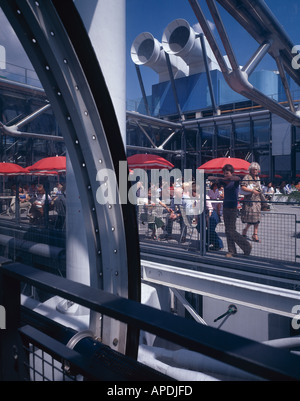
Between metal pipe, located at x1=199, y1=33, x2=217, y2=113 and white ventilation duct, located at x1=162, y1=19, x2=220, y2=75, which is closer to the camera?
white ventilation duct, located at x1=162, y1=19, x2=220, y2=75

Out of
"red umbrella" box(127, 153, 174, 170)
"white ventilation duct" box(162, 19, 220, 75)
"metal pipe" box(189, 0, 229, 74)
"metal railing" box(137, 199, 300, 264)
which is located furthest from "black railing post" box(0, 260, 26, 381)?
"white ventilation duct" box(162, 19, 220, 75)

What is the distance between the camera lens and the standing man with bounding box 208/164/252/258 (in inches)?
205

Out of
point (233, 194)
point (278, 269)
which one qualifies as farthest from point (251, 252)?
point (233, 194)

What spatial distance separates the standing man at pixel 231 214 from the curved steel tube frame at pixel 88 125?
11.0ft

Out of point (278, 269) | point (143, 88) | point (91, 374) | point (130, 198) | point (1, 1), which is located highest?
point (143, 88)

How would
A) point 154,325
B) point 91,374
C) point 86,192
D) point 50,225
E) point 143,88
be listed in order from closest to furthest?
1. point 154,325
2. point 91,374
3. point 86,192
4. point 50,225
5. point 143,88

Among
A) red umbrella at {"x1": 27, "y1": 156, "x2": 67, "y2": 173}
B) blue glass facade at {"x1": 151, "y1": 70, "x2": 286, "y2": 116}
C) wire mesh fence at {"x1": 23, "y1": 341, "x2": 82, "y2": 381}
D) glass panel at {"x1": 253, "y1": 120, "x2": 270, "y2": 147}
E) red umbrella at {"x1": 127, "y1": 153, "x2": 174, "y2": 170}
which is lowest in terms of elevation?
wire mesh fence at {"x1": 23, "y1": 341, "x2": 82, "y2": 381}

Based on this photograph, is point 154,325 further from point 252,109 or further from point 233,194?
point 252,109

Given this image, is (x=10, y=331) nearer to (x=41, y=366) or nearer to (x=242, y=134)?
(x=41, y=366)

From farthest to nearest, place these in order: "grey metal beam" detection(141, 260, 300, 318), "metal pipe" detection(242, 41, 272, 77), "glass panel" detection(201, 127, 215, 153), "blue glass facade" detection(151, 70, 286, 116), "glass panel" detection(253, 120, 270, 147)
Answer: "blue glass facade" detection(151, 70, 286, 116) < "glass panel" detection(201, 127, 215, 153) < "glass panel" detection(253, 120, 270, 147) < "metal pipe" detection(242, 41, 272, 77) < "grey metal beam" detection(141, 260, 300, 318)

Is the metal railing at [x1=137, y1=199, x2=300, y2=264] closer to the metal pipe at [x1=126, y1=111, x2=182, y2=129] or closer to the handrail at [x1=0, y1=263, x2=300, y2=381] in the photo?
the handrail at [x1=0, y1=263, x2=300, y2=381]

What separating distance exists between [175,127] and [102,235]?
19761 millimetres

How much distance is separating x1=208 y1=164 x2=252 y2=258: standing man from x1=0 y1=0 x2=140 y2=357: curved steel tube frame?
132 inches
